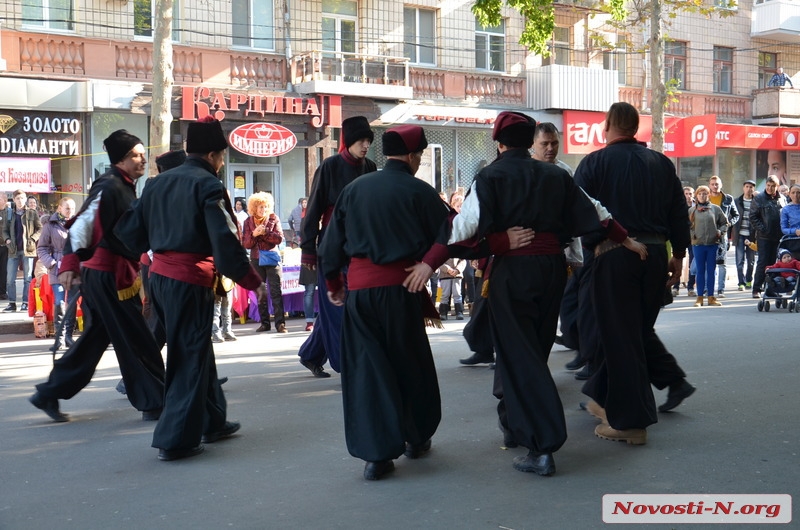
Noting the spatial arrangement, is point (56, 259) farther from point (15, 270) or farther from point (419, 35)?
point (419, 35)

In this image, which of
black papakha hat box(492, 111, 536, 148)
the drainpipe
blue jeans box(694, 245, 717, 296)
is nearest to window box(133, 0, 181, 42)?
the drainpipe

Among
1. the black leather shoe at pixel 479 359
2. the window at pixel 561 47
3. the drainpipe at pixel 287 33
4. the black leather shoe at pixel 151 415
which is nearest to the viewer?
the black leather shoe at pixel 151 415

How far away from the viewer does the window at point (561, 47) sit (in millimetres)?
30234

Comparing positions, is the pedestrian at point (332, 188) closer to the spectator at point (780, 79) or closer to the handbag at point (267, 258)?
the handbag at point (267, 258)

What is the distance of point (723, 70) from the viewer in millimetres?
34781

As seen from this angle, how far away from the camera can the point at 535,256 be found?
5855 millimetres

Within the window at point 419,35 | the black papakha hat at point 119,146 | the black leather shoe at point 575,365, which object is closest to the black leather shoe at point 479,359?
the black leather shoe at point 575,365

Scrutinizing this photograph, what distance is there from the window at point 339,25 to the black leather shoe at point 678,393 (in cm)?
1961

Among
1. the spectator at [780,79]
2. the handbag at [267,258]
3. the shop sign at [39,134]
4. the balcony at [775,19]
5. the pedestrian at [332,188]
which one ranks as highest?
the balcony at [775,19]

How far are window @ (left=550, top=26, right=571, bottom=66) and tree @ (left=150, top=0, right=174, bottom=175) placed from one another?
627 inches

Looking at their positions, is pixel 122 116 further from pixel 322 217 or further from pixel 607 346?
pixel 607 346

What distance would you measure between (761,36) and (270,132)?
758 inches

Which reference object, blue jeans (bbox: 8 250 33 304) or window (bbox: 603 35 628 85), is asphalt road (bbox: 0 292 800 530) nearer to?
blue jeans (bbox: 8 250 33 304)

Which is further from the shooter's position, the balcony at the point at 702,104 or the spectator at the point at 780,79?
the spectator at the point at 780,79
